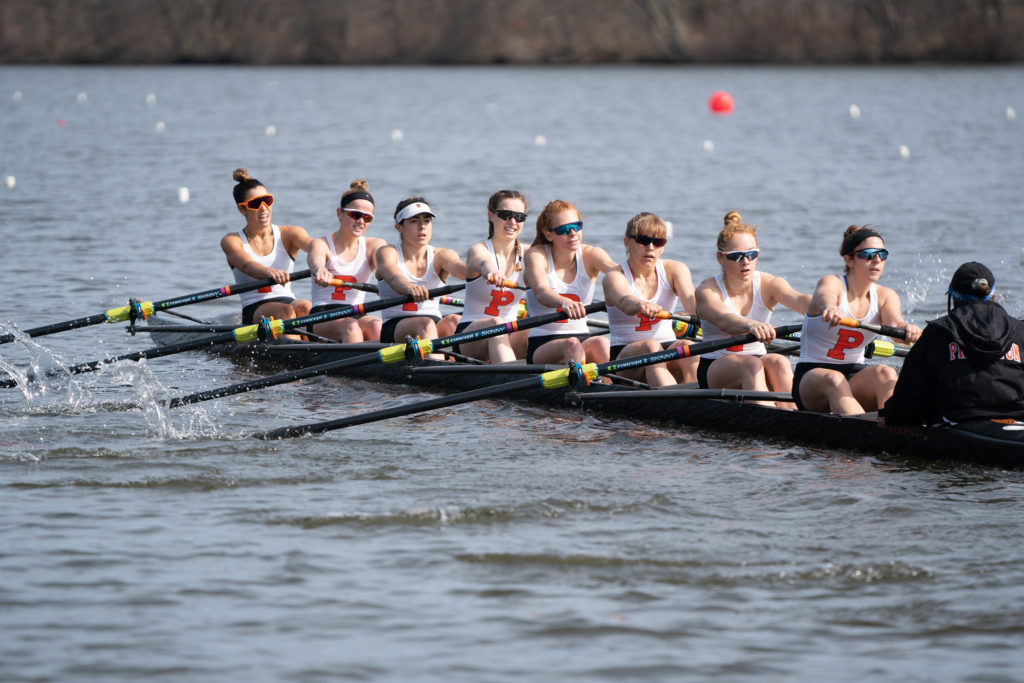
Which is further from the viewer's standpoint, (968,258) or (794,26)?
(794,26)

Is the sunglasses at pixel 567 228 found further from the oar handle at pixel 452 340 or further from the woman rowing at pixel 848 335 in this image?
the woman rowing at pixel 848 335

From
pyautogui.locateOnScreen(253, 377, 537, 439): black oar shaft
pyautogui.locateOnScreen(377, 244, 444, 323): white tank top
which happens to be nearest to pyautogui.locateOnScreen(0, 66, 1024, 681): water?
pyautogui.locateOnScreen(253, 377, 537, 439): black oar shaft

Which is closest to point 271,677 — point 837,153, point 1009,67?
point 837,153

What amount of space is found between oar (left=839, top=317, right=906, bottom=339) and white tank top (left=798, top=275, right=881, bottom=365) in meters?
0.15

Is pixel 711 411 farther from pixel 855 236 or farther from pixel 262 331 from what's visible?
pixel 262 331

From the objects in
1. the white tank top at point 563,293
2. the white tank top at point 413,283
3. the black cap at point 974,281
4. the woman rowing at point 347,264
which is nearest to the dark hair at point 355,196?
the woman rowing at point 347,264

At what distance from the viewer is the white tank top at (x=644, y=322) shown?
8.08 metres

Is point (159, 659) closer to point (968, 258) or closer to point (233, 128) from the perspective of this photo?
point (968, 258)

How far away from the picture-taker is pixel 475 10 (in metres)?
49.5

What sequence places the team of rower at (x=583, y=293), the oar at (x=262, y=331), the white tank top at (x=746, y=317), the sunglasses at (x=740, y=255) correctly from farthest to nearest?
the oar at (x=262, y=331) < the white tank top at (x=746, y=317) < the sunglasses at (x=740, y=255) < the team of rower at (x=583, y=293)

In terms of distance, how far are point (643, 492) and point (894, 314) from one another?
1714mm

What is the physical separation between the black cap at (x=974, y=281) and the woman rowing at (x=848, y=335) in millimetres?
516

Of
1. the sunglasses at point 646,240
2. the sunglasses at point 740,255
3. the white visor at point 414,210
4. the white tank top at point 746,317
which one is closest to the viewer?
the sunglasses at point 740,255

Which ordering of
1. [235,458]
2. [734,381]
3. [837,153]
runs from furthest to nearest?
[837,153], [734,381], [235,458]
